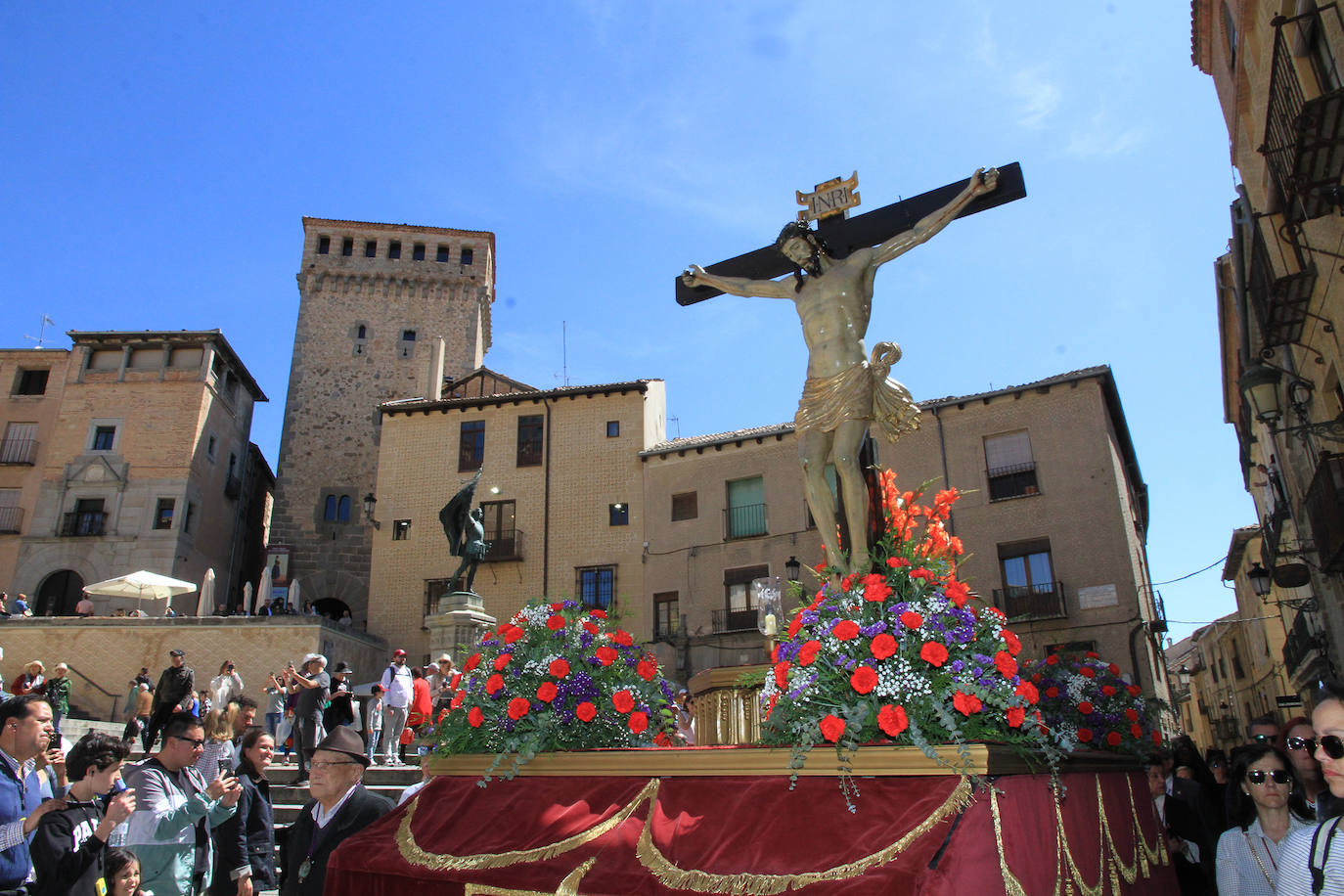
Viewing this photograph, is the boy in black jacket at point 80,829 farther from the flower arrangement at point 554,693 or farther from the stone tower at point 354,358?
the stone tower at point 354,358

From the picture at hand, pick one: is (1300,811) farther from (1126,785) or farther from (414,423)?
(414,423)

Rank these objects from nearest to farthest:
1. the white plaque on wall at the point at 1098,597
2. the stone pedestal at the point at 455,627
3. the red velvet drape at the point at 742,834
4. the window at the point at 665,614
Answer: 1. the red velvet drape at the point at 742,834
2. the stone pedestal at the point at 455,627
3. the white plaque on wall at the point at 1098,597
4. the window at the point at 665,614

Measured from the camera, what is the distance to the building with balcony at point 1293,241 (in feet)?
33.7

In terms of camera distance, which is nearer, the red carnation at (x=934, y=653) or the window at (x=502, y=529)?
the red carnation at (x=934, y=653)

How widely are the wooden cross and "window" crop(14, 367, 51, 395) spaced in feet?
122

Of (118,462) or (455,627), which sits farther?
(118,462)

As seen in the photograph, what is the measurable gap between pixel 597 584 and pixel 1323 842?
2846cm

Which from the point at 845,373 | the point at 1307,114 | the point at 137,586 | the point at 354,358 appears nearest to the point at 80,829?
the point at 845,373

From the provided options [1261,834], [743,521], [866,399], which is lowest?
[1261,834]

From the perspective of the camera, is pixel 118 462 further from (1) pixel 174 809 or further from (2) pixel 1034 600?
(1) pixel 174 809

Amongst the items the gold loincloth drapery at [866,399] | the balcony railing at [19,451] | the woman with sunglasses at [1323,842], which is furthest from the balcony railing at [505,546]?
the woman with sunglasses at [1323,842]

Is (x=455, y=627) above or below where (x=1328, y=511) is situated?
below

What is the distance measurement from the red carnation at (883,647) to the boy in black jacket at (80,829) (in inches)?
134

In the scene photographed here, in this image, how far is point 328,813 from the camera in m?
4.54
